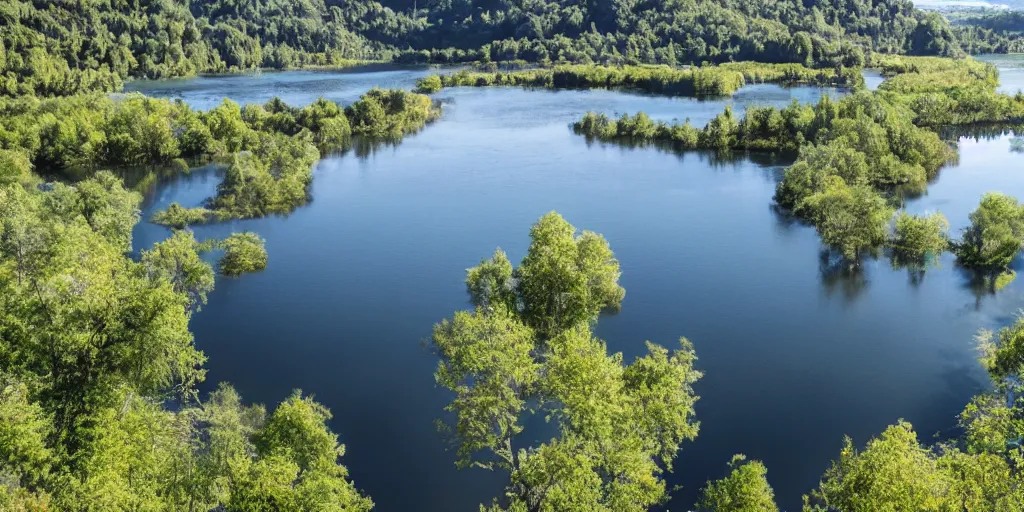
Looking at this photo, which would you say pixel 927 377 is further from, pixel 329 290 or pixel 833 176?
Result: pixel 329 290

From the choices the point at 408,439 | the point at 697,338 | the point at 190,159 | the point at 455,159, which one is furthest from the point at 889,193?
the point at 190,159

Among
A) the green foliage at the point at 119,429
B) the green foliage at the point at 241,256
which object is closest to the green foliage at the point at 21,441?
the green foliage at the point at 119,429

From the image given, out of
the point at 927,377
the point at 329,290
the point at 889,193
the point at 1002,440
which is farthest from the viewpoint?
the point at 889,193

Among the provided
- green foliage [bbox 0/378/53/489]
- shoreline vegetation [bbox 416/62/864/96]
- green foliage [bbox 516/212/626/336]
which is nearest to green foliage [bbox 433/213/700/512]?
green foliage [bbox 516/212/626/336]

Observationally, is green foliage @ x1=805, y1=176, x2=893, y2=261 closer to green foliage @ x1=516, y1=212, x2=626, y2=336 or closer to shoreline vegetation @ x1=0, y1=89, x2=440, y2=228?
green foliage @ x1=516, y1=212, x2=626, y2=336

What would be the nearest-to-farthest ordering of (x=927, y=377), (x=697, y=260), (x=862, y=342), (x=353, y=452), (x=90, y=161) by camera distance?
(x=353, y=452) → (x=927, y=377) → (x=862, y=342) → (x=697, y=260) → (x=90, y=161)

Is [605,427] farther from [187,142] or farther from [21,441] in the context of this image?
[187,142]
